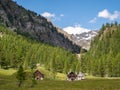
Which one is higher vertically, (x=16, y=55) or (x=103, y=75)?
(x=16, y=55)

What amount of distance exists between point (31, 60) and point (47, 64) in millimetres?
11397

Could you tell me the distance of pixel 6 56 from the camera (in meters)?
188

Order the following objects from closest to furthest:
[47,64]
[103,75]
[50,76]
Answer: [50,76], [103,75], [47,64]

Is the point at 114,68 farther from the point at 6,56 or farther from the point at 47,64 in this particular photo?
the point at 6,56

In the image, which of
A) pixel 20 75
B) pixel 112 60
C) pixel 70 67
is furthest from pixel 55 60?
pixel 20 75

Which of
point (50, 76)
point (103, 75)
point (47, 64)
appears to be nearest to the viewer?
point (50, 76)

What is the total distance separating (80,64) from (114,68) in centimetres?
2391

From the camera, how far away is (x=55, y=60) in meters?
189

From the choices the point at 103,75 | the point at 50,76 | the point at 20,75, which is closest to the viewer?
the point at 20,75

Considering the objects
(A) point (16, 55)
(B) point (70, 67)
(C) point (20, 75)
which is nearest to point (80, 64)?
(B) point (70, 67)

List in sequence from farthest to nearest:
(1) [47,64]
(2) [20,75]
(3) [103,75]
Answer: (1) [47,64] → (3) [103,75] → (2) [20,75]

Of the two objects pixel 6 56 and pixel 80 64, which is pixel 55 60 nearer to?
pixel 80 64

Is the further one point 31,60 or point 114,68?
point 31,60

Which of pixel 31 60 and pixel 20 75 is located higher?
pixel 31 60
